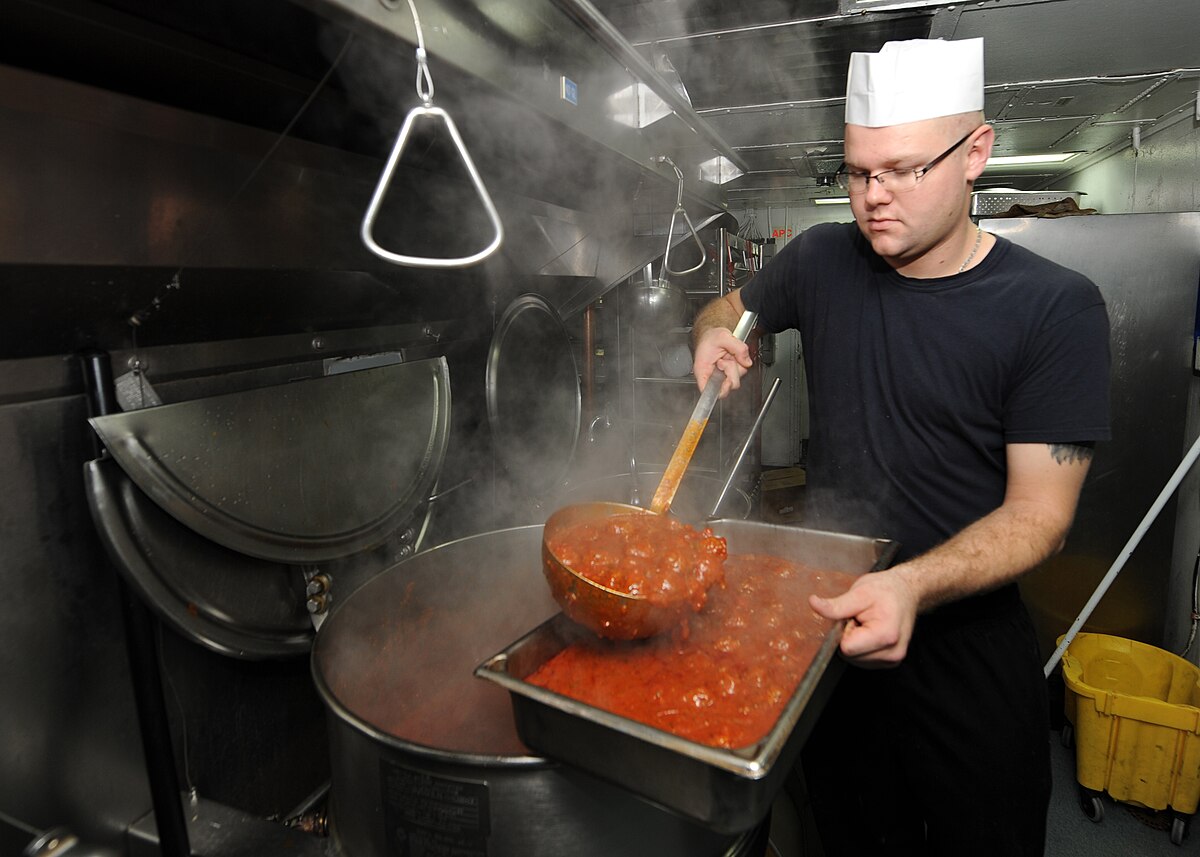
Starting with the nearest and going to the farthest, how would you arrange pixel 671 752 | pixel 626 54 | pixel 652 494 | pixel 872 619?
1. pixel 671 752
2. pixel 872 619
3. pixel 626 54
4. pixel 652 494

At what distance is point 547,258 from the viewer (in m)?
1.96

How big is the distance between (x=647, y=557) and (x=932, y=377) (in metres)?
0.81

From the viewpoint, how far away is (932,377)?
1.42 meters

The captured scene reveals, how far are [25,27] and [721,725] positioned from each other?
1.08 metres

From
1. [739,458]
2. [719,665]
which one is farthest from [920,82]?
[719,665]

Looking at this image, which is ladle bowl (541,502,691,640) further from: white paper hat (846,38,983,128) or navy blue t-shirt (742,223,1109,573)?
white paper hat (846,38,983,128)

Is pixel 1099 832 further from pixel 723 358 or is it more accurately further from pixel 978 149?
pixel 978 149

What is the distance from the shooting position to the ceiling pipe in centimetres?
95

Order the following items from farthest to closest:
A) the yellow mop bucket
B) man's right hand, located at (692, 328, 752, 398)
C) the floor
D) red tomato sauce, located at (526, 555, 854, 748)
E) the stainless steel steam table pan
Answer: the yellow mop bucket → the floor → man's right hand, located at (692, 328, 752, 398) → red tomato sauce, located at (526, 555, 854, 748) → the stainless steel steam table pan

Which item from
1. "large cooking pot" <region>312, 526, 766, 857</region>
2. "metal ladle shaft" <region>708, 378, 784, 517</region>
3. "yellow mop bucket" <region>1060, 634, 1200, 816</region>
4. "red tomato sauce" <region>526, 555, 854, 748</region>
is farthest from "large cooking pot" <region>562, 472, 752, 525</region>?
"yellow mop bucket" <region>1060, 634, 1200, 816</region>

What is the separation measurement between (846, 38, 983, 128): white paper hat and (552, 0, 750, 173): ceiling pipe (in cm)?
38

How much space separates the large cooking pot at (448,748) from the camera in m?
0.76

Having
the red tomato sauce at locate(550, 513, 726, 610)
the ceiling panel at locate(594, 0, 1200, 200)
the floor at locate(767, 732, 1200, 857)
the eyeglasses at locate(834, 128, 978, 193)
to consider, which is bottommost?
the floor at locate(767, 732, 1200, 857)

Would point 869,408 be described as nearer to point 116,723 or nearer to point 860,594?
point 860,594
